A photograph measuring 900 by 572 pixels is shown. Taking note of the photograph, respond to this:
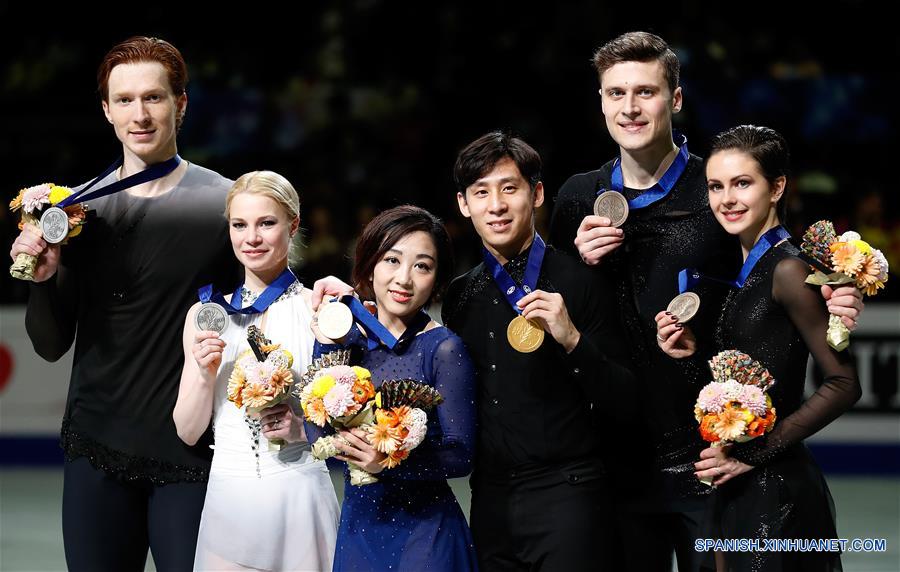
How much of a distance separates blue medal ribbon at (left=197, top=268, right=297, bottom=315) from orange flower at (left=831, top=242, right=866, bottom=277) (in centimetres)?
163

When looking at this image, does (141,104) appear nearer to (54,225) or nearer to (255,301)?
(54,225)

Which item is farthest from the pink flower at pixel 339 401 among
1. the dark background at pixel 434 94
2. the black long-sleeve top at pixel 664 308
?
the dark background at pixel 434 94

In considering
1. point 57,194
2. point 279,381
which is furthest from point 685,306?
point 57,194

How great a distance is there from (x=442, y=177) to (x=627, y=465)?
298 inches

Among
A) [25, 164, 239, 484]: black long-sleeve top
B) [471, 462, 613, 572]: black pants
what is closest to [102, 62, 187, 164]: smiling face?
[25, 164, 239, 484]: black long-sleeve top

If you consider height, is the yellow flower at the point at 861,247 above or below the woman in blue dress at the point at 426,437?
above

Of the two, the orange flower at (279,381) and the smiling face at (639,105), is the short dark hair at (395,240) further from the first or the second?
the smiling face at (639,105)

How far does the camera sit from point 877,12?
11750mm

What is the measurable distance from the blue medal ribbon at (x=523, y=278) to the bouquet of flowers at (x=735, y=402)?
0.58 metres

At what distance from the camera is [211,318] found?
11.3ft

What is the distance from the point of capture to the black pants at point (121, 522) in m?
3.54

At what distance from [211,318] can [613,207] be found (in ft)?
4.14

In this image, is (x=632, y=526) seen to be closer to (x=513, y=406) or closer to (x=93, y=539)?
(x=513, y=406)

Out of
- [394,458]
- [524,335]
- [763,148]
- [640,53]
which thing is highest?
[640,53]
